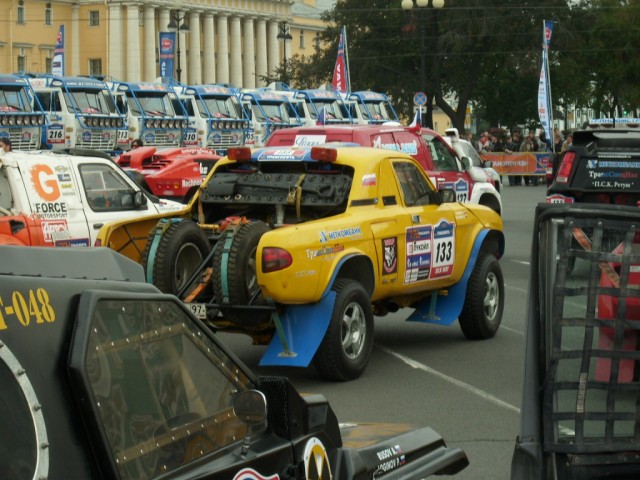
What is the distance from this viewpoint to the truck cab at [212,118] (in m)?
50.8

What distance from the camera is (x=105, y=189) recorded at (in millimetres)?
14914

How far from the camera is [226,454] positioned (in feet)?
13.7

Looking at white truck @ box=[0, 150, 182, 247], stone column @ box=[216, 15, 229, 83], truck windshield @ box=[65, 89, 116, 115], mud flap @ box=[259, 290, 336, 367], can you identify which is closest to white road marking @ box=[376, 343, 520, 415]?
mud flap @ box=[259, 290, 336, 367]

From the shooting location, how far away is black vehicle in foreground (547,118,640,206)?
642 inches

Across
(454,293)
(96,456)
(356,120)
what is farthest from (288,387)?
(356,120)

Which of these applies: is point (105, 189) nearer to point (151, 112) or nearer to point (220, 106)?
point (151, 112)

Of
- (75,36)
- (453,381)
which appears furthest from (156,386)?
(75,36)

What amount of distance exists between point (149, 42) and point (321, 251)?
4419 inches

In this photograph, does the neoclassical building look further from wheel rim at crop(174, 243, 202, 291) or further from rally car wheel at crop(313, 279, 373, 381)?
rally car wheel at crop(313, 279, 373, 381)

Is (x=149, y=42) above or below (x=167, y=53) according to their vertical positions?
above

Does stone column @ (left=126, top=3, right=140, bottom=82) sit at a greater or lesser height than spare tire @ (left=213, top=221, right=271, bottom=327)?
greater

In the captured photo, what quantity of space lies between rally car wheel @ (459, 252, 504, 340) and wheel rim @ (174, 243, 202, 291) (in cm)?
283

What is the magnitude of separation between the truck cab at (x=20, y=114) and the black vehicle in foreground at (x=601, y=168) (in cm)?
2929


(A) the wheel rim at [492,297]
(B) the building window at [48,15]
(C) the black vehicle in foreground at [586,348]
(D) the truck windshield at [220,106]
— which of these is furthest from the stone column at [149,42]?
(C) the black vehicle in foreground at [586,348]
